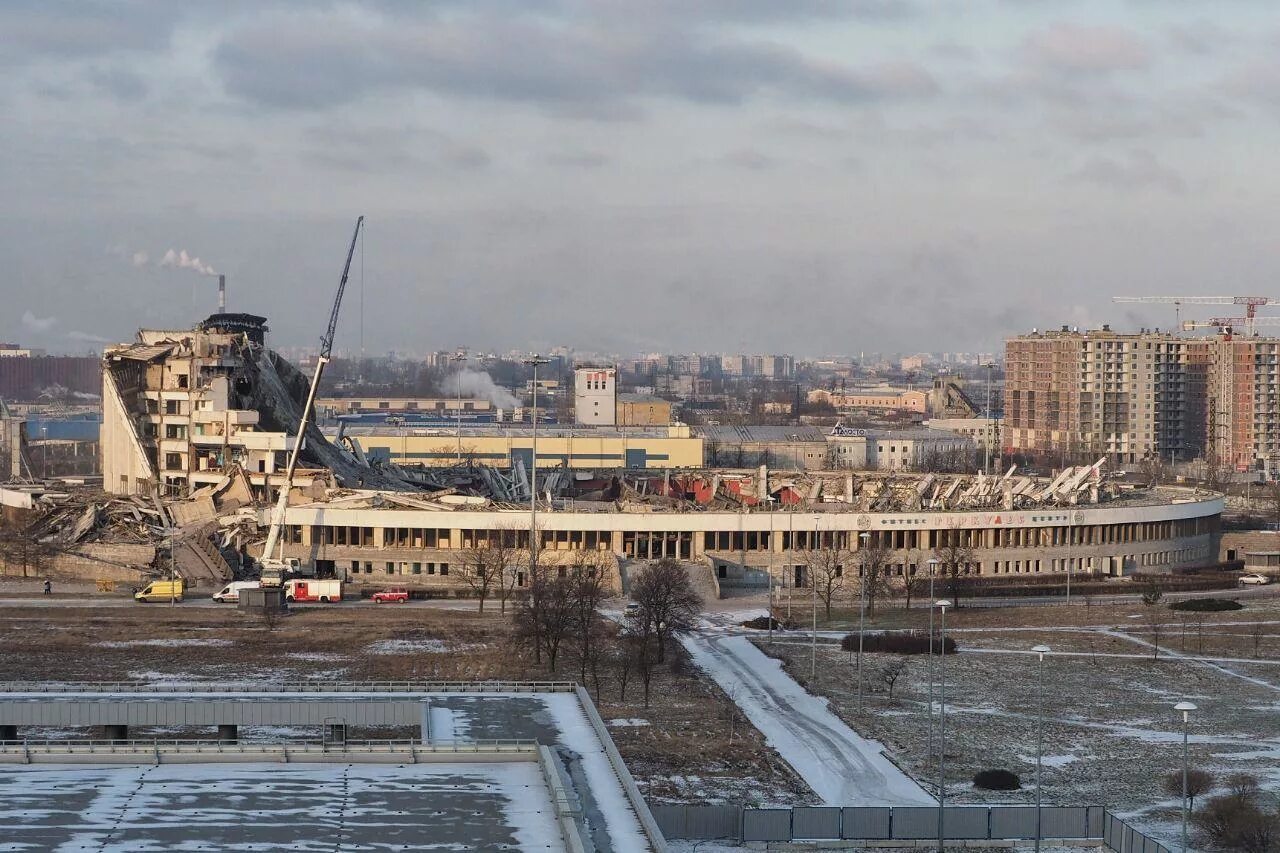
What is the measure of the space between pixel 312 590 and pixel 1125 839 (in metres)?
40.5

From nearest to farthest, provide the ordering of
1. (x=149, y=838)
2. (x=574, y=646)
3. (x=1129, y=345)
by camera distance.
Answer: (x=149, y=838)
(x=574, y=646)
(x=1129, y=345)

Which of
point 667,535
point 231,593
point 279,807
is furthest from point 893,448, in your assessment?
point 279,807

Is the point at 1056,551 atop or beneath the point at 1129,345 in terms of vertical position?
beneath

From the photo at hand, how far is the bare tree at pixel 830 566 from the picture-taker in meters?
74.7

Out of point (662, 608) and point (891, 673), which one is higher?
point (662, 608)

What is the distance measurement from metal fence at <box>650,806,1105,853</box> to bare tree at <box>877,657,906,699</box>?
14204mm

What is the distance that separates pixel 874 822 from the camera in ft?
122

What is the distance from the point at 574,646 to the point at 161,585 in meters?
19.8

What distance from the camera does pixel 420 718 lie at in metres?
38.6

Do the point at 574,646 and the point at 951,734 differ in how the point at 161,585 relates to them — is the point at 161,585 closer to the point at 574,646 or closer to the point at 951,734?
the point at 574,646

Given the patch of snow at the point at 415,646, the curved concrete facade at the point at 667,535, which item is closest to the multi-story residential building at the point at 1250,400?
the curved concrete facade at the point at 667,535

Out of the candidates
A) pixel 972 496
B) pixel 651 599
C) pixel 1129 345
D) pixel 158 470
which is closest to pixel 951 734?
pixel 651 599

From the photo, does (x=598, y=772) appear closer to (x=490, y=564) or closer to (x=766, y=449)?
(x=490, y=564)

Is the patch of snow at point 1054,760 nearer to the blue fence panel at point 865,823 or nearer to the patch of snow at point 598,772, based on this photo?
the blue fence panel at point 865,823
